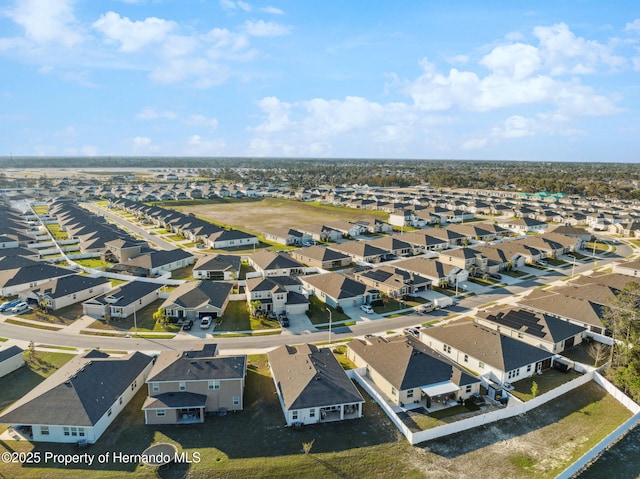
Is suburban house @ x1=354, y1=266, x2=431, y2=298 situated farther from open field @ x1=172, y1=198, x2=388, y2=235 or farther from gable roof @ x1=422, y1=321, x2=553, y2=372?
open field @ x1=172, y1=198, x2=388, y2=235

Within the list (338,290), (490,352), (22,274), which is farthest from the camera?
(22,274)

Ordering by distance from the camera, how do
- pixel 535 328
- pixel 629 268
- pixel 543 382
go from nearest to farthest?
pixel 543 382 < pixel 535 328 < pixel 629 268

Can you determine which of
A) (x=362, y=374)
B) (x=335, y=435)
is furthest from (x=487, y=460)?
(x=362, y=374)

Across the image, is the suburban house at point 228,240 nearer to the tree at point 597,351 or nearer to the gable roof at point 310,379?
the gable roof at point 310,379

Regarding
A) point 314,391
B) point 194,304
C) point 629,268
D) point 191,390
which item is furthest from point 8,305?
point 629,268

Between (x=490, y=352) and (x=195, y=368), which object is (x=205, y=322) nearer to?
(x=195, y=368)

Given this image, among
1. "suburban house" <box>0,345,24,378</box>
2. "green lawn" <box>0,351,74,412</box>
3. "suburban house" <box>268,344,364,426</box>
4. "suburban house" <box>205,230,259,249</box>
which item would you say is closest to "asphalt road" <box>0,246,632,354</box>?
"green lawn" <box>0,351,74,412</box>

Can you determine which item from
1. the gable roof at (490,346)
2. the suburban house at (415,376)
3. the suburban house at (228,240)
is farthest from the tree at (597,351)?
the suburban house at (228,240)
